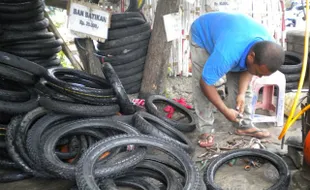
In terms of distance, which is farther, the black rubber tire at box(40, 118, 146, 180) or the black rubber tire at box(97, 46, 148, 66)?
the black rubber tire at box(97, 46, 148, 66)

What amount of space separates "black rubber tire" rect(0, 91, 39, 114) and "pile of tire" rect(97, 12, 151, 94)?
1.82m

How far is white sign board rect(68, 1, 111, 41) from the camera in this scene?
504 centimetres

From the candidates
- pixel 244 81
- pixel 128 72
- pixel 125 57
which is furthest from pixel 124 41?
pixel 244 81

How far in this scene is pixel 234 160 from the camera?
393 cm

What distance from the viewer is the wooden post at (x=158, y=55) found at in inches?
212

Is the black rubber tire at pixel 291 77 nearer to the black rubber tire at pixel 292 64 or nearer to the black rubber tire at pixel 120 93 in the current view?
the black rubber tire at pixel 292 64

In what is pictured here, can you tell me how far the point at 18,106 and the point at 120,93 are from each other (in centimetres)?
122

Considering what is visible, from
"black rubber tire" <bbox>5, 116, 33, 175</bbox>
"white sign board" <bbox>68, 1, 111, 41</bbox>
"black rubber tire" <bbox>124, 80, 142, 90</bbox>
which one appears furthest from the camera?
"black rubber tire" <bbox>124, 80, 142, 90</bbox>

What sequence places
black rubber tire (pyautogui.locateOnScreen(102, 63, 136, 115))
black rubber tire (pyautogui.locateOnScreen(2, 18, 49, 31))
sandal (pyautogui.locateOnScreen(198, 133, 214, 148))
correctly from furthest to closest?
black rubber tire (pyautogui.locateOnScreen(2, 18, 49, 31)) < sandal (pyautogui.locateOnScreen(198, 133, 214, 148)) < black rubber tire (pyautogui.locateOnScreen(102, 63, 136, 115))

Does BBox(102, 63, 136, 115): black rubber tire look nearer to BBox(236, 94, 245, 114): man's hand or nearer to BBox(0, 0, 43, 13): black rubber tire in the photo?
BBox(236, 94, 245, 114): man's hand

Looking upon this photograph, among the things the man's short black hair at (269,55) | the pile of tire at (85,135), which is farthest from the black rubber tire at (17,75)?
the man's short black hair at (269,55)

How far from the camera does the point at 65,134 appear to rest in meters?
3.72

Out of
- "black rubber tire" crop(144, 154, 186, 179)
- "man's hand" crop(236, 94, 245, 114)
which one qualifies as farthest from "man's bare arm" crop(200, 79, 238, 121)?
"black rubber tire" crop(144, 154, 186, 179)

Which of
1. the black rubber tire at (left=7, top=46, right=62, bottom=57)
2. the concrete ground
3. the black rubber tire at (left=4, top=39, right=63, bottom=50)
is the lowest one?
the concrete ground
